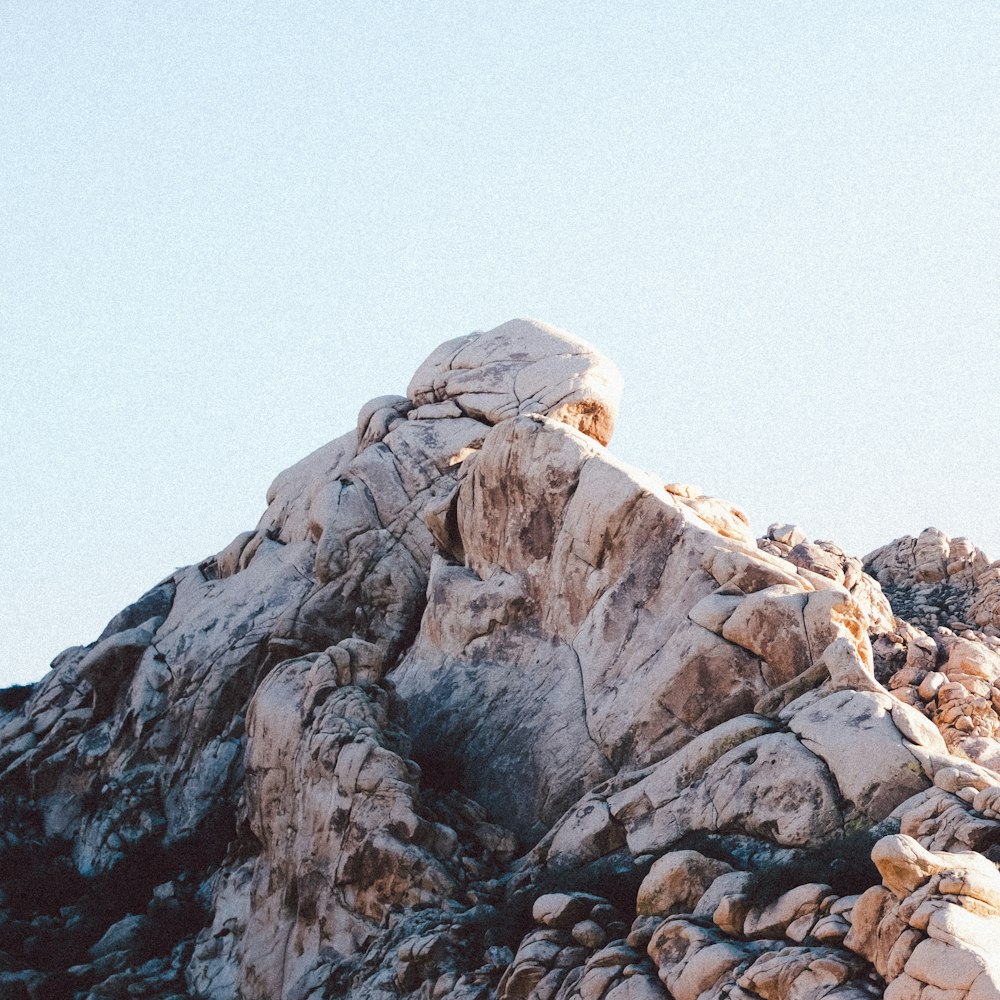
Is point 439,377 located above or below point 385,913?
above

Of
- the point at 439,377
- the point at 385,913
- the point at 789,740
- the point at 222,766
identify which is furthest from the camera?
the point at 439,377

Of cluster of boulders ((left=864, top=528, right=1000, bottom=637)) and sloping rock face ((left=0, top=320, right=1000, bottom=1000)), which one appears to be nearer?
sloping rock face ((left=0, top=320, right=1000, bottom=1000))

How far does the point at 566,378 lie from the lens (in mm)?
50250

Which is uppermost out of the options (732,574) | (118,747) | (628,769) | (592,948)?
(118,747)

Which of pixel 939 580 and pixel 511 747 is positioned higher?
pixel 511 747

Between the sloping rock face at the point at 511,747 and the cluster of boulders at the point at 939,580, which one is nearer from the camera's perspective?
the sloping rock face at the point at 511,747

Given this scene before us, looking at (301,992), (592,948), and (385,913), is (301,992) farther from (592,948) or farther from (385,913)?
(592,948)

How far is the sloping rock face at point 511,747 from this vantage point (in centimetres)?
2962

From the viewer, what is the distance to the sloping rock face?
29625 millimetres

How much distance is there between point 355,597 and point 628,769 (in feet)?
43.4

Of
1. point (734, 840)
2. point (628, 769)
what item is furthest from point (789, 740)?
point (628, 769)

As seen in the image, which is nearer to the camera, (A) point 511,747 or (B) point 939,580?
(A) point 511,747

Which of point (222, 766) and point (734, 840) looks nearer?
point (734, 840)

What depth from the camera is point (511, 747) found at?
41312 mm
